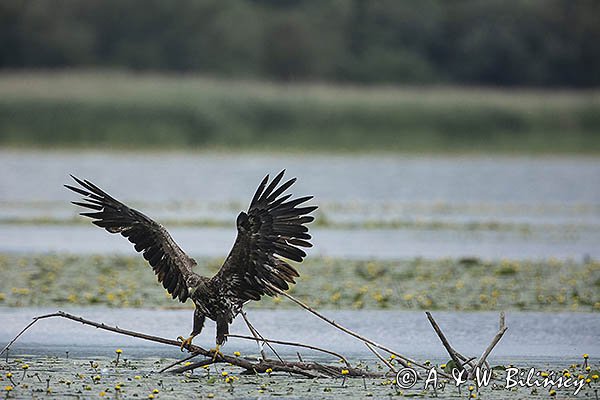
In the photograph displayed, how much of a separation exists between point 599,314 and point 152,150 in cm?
3412

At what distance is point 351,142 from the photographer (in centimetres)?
4731

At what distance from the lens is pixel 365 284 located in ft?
45.8

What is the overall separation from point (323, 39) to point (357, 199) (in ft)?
121

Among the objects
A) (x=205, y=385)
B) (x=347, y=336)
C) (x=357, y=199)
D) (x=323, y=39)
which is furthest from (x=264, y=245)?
(x=323, y=39)

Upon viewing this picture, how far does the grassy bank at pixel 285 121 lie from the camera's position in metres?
47.0

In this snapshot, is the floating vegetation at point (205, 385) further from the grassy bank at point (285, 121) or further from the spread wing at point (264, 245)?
the grassy bank at point (285, 121)

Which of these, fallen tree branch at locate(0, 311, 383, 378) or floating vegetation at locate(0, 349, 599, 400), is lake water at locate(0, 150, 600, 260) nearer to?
floating vegetation at locate(0, 349, 599, 400)
